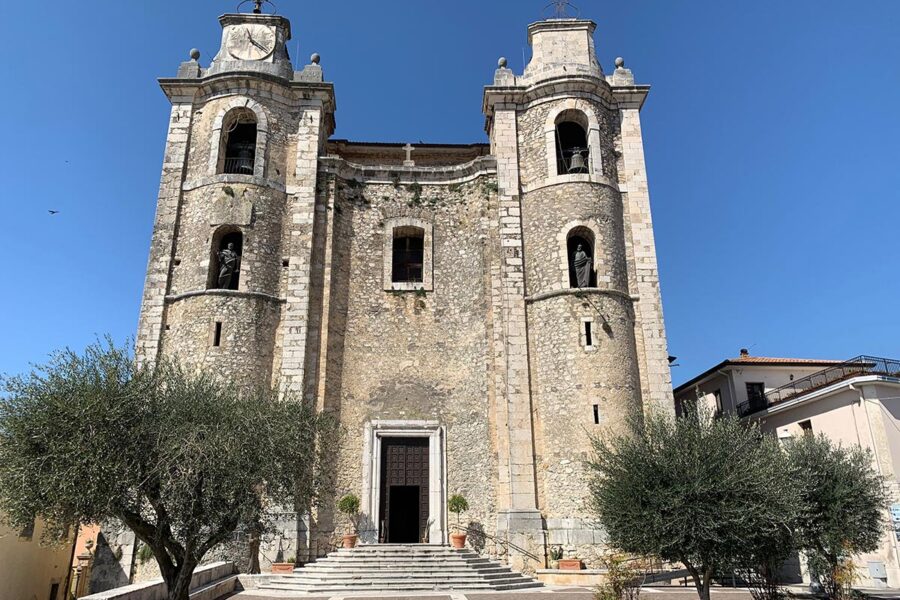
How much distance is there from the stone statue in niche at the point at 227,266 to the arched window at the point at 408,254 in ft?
15.5

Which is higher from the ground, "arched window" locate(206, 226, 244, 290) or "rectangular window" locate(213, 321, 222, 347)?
"arched window" locate(206, 226, 244, 290)

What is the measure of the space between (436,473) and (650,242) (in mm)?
9376

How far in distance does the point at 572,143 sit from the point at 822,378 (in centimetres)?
1273

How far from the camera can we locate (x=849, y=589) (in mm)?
12773

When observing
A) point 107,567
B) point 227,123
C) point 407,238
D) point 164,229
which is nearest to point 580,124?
point 407,238

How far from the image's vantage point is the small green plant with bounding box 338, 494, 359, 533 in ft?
55.8

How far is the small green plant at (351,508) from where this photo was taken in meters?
17.0

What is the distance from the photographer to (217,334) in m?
17.7

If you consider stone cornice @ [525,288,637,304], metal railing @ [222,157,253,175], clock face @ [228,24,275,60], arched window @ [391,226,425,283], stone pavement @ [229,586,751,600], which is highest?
clock face @ [228,24,275,60]

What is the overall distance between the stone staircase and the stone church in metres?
1.08

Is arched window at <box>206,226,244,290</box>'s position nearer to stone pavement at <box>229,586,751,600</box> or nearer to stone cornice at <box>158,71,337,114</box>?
stone cornice at <box>158,71,337,114</box>

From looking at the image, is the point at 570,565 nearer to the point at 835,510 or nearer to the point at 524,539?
the point at 524,539

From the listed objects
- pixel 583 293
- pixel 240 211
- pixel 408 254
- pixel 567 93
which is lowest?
pixel 583 293

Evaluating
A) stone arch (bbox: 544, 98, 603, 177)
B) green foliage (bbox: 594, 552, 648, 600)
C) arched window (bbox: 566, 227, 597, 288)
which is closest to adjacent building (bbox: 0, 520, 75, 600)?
green foliage (bbox: 594, 552, 648, 600)
